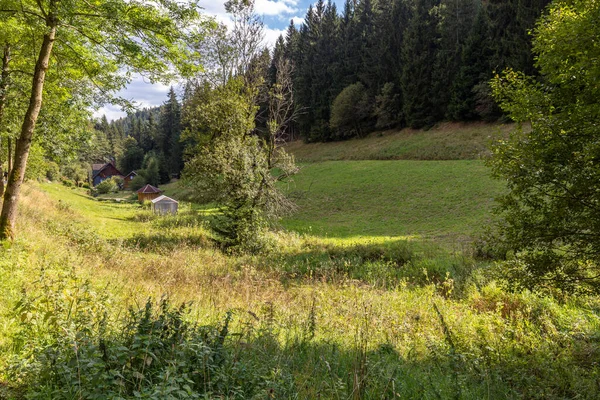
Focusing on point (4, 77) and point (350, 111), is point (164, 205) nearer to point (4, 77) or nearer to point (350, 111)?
point (4, 77)

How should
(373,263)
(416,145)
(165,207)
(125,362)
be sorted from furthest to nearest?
Result: (416,145), (165,207), (373,263), (125,362)

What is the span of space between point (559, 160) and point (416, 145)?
3465cm

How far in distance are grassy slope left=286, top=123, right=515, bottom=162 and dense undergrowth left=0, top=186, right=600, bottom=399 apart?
25507 millimetres

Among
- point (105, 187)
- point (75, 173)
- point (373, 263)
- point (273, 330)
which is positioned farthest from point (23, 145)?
point (75, 173)

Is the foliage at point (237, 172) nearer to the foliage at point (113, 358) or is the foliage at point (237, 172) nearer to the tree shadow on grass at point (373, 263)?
the tree shadow on grass at point (373, 263)

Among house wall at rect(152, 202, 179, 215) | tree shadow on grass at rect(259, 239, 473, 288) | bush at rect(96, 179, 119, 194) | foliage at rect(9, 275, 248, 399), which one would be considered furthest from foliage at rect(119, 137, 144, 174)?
foliage at rect(9, 275, 248, 399)

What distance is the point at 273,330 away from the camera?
4789mm

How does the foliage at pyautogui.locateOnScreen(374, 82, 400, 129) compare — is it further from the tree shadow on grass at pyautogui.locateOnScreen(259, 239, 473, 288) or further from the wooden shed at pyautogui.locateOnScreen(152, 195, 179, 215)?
the tree shadow on grass at pyautogui.locateOnScreen(259, 239, 473, 288)

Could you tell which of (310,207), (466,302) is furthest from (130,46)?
(310,207)

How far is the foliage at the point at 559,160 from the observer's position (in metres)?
4.77

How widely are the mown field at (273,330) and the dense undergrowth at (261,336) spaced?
0.02 m

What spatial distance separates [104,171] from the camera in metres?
85.8

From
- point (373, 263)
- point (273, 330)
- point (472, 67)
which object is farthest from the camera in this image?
point (472, 67)

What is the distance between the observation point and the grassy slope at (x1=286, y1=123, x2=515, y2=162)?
32844 mm
